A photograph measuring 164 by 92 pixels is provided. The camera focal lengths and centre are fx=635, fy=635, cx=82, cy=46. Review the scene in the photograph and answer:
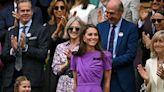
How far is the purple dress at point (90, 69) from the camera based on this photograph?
8820 mm

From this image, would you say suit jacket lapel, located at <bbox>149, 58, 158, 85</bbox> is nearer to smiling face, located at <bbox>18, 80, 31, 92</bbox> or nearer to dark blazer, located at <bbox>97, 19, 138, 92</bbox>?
dark blazer, located at <bbox>97, 19, 138, 92</bbox>

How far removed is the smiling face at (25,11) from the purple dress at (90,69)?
4.52 ft

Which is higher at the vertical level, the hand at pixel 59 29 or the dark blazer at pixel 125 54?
the hand at pixel 59 29

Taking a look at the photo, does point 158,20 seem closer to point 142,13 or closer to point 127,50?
point 127,50

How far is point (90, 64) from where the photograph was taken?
8.84 metres

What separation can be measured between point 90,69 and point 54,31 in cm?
150

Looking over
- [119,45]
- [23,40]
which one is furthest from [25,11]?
[119,45]

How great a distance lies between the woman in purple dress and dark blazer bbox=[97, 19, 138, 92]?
382mm

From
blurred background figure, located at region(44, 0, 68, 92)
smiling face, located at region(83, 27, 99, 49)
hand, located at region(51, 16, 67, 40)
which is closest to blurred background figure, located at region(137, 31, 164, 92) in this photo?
smiling face, located at region(83, 27, 99, 49)

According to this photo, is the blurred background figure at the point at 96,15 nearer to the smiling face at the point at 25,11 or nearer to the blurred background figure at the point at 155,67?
the smiling face at the point at 25,11

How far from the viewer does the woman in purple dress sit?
8828 millimetres

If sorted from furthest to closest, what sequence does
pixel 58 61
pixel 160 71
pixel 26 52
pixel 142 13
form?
1. pixel 142 13
2. pixel 26 52
3. pixel 58 61
4. pixel 160 71

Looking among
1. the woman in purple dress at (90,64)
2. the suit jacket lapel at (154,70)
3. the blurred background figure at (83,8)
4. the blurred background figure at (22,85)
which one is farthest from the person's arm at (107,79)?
the blurred background figure at (83,8)

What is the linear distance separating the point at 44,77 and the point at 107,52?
4.82 feet
